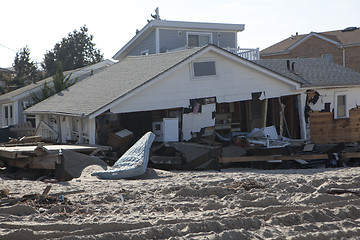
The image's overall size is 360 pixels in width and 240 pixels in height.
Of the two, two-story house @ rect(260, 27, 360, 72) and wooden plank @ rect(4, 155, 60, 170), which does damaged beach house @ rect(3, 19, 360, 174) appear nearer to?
wooden plank @ rect(4, 155, 60, 170)

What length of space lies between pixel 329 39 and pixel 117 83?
79.8ft

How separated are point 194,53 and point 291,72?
7.07m

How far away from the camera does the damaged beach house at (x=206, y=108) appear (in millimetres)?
18469

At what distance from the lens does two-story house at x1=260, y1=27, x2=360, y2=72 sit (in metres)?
40.2

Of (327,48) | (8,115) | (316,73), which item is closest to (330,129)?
(316,73)

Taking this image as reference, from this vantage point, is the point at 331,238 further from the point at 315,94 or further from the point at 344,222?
the point at 315,94

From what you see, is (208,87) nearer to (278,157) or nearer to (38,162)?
(278,157)

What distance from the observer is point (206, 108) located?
2047cm

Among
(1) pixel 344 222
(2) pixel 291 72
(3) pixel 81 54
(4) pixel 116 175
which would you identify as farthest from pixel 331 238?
(3) pixel 81 54

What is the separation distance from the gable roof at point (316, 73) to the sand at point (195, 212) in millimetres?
12150

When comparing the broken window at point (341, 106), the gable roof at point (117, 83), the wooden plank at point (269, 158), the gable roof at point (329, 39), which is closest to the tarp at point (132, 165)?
the wooden plank at point (269, 158)

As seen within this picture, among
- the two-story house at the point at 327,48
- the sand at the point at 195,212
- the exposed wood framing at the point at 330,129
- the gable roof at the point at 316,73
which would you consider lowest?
the sand at the point at 195,212

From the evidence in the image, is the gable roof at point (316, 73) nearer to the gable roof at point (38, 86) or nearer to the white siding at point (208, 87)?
the white siding at point (208, 87)

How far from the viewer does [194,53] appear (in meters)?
19.9
